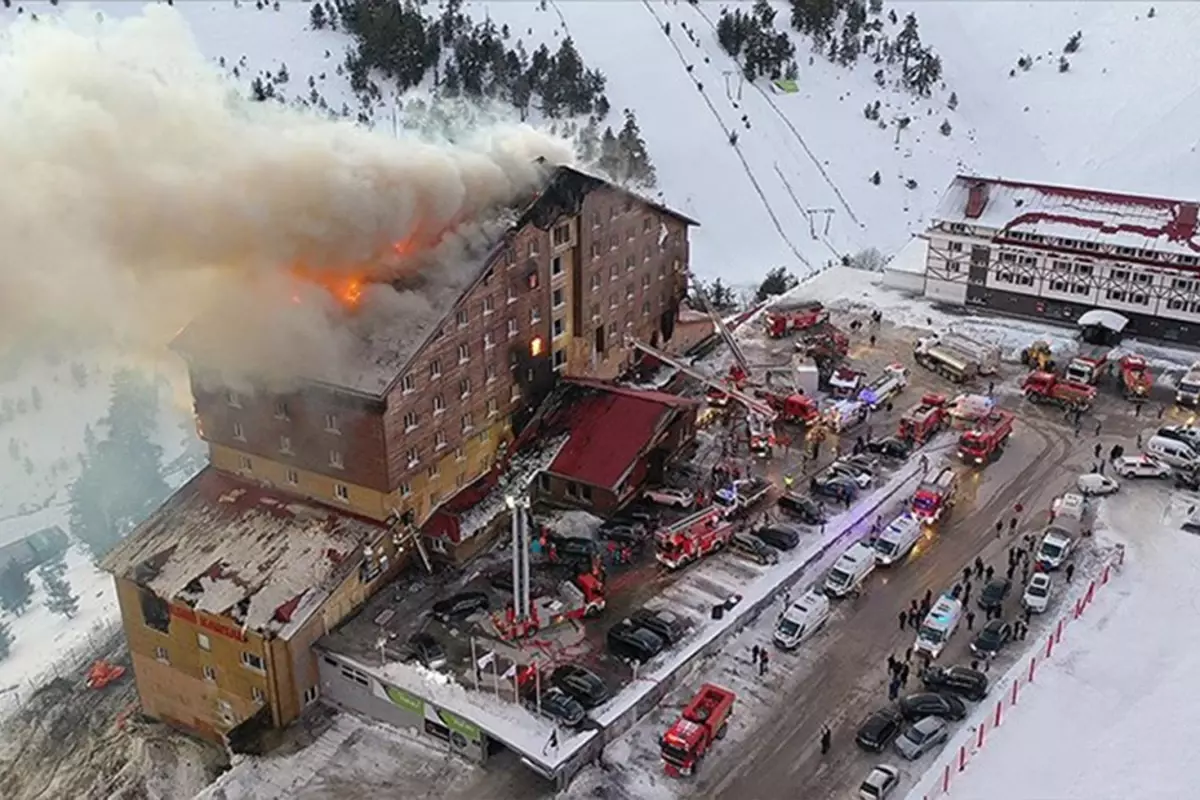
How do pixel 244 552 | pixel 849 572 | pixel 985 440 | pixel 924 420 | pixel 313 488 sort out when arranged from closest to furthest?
1. pixel 244 552
2. pixel 849 572
3. pixel 313 488
4. pixel 985 440
5. pixel 924 420

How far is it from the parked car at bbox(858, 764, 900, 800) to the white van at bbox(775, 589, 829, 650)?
6.20 metres

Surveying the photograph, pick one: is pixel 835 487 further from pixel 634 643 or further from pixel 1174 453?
pixel 1174 453

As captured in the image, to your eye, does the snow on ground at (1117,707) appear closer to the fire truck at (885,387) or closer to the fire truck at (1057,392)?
the fire truck at (1057,392)

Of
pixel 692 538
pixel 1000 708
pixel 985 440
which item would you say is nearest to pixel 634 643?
pixel 692 538

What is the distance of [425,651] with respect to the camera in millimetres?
37250

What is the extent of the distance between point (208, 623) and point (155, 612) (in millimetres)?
2908

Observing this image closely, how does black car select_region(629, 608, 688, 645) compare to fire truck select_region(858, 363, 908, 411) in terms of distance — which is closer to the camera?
black car select_region(629, 608, 688, 645)

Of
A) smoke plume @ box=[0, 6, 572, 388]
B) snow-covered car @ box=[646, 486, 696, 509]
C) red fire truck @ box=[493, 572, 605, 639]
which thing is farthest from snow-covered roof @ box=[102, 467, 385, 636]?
snow-covered car @ box=[646, 486, 696, 509]

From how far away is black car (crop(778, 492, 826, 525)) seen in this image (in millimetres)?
44375

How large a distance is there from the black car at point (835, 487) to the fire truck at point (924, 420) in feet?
17.7

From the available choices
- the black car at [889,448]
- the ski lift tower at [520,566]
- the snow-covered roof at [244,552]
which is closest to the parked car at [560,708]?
the ski lift tower at [520,566]

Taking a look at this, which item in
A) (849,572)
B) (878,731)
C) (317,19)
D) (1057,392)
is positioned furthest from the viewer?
(317,19)

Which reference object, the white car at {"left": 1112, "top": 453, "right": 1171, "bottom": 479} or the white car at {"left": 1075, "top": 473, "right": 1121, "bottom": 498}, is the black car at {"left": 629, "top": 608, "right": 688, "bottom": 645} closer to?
the white car at {"left": 1075, "top": 473, "right": 1121, "bottom": 498}

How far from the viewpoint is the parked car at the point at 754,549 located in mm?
42031
